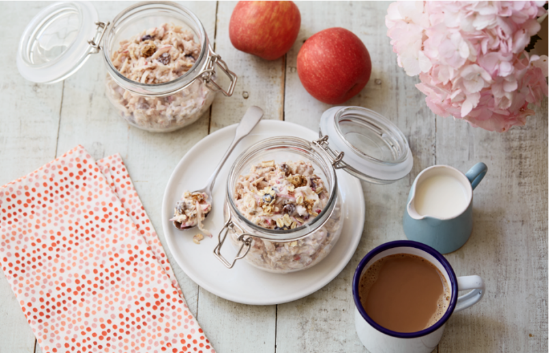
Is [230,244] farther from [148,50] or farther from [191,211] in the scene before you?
[148,50]

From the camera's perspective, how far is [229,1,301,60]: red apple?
1.12 meters

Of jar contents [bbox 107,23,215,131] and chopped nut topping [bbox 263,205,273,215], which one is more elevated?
jar contents [bbox 107,23,215,131]

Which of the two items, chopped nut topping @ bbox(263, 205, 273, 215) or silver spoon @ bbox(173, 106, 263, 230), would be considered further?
silver spoon @ bbox(173, 106, 263, 230)

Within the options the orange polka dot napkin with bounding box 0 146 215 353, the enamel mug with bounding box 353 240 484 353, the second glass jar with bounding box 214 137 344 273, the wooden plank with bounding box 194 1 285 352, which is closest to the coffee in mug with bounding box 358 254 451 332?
the enamel mug with bounding box 353 240 484 353

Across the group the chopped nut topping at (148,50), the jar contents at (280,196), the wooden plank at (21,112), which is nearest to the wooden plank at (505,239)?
the jar contents at (280,196)

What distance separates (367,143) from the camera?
1.09 meters

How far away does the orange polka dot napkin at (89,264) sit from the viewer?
101cm

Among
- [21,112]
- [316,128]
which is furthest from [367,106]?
[21,112]

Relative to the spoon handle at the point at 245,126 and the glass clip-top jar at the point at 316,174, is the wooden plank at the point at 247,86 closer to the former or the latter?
the spoon handle at the point at 245,126

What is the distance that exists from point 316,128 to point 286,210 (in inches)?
12.2

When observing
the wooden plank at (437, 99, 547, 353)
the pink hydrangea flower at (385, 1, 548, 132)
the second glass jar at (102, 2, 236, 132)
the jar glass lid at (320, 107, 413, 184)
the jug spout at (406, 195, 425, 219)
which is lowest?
the wooden plank at (437, 99, 547, 353)

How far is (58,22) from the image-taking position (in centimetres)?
113

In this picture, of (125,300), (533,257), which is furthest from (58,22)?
(533,257)

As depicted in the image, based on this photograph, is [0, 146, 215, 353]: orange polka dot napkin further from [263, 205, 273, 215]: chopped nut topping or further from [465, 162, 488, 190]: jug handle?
[465, 162, 488, 190]: jug handle
